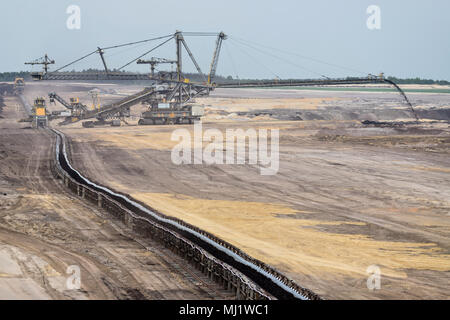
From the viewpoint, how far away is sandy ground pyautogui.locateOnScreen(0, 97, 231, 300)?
18.7m

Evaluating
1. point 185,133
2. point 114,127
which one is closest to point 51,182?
point 185,133

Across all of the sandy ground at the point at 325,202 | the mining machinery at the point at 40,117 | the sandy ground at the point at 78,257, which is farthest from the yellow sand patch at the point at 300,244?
the mining machinery at the point at 40,117

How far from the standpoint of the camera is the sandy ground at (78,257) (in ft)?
61.5

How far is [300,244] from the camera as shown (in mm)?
26203

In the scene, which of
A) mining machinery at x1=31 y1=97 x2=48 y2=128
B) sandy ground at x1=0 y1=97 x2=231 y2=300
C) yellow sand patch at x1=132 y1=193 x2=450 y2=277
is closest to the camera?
sandy ground at x1=0 y1=97 x2=231 y2=300

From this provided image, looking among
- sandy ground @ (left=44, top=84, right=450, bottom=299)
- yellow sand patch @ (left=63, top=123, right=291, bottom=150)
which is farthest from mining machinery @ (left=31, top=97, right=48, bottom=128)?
Answer: sandy ground @ (left=44, top=84, right=450, bottom=299)

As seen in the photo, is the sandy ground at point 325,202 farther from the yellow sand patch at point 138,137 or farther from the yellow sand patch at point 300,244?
the yellow sand patch at point 138,137

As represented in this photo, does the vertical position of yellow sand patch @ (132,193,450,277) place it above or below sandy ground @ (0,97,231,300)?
below

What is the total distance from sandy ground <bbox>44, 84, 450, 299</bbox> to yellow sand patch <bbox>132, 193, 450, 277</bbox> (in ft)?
0.14

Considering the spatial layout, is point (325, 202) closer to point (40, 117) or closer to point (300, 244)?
point (300, 244)

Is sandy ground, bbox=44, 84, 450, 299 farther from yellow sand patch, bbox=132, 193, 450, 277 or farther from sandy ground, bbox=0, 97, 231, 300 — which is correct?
sandy ground, bbox=0, 97, 231, 300
